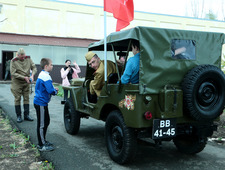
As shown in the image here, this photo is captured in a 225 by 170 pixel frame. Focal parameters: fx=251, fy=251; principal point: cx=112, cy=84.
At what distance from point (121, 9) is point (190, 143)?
8.87 ft

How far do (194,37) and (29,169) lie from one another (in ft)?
10.6

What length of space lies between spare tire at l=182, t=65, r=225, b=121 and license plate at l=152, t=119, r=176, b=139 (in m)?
0.31

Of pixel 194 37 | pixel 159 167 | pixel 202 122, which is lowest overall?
pixel 159 167

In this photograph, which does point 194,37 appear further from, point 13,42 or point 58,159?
point 13,42

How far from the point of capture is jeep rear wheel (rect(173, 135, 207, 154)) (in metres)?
4.28

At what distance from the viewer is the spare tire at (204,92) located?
3553 mm

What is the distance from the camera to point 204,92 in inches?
145

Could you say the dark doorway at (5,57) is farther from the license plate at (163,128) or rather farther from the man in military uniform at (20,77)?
the license plate at (163,128)

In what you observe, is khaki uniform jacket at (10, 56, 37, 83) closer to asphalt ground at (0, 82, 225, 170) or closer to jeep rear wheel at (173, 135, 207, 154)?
asphalt ground at (0, 82, 225, 170)

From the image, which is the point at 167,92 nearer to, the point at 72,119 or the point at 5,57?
the point at 72,119

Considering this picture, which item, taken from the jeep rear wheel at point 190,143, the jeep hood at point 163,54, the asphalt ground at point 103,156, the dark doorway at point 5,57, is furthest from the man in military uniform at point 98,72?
the dark doorway at point 5,57

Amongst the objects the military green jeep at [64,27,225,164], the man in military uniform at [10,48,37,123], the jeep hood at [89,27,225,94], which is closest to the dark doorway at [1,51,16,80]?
the man in military uniform at [10,48,37,123]

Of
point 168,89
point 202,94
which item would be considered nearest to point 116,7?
point 168,89

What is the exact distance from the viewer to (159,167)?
3924mm
